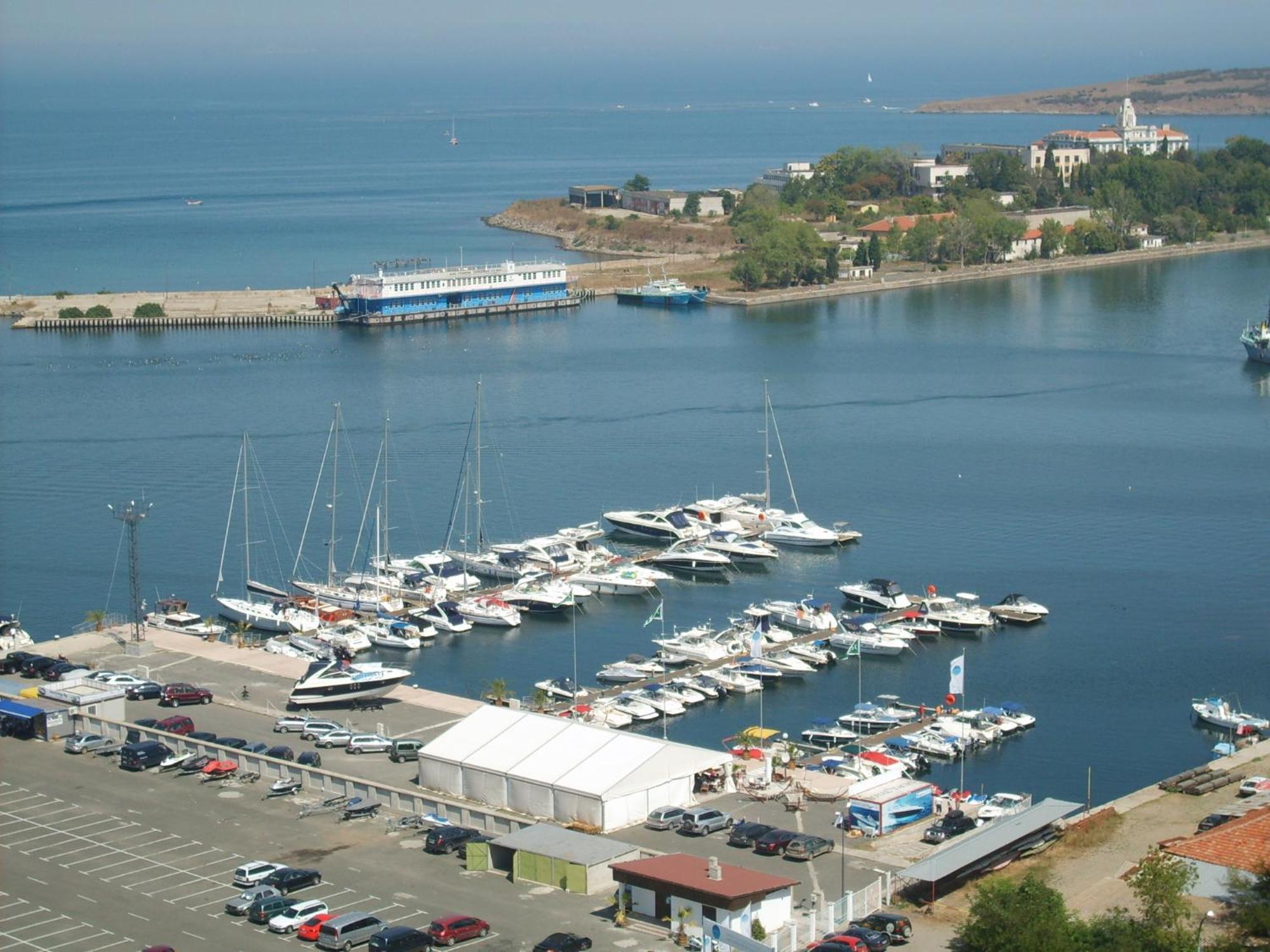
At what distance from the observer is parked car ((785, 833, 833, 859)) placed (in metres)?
11.6

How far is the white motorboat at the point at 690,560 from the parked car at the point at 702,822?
9319mm

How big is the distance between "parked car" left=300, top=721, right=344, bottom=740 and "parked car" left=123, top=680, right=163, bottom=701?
162 cm

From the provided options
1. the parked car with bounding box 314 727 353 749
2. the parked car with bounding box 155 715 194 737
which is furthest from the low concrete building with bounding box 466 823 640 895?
the parked car with bounding box 155 715 194 737

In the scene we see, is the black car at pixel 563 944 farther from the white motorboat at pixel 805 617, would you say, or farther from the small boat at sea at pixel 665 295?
the small boat at sea at pixel 665 295

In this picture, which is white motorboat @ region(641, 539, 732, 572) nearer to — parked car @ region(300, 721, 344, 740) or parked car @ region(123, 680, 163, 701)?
parked car @ region(123, 680, 163, 701)

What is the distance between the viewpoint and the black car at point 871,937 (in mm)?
10219

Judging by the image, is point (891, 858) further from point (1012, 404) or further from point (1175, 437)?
point (1012, 404)

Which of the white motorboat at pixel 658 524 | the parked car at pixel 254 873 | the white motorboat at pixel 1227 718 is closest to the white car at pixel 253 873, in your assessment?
the parked car at pixel 254 873

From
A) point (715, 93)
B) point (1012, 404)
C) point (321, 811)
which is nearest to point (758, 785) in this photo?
point (321, 811)

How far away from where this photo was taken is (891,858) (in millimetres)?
11750

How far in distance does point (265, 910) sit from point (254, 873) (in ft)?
1.78

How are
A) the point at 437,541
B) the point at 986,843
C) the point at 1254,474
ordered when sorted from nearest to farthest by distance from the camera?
the point at 986,843 → the point at 437,541 → the point at 1254,474

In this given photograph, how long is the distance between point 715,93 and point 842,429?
6743 inches

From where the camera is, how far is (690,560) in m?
21.5
